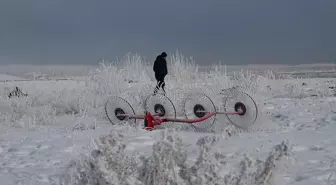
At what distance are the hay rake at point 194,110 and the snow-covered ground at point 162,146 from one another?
11.0 inches

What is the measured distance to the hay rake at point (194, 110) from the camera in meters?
10.0

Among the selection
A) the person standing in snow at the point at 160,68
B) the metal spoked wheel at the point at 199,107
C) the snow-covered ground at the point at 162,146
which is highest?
the person standing in snow at the point at 160,68

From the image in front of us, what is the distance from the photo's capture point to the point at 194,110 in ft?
36.4

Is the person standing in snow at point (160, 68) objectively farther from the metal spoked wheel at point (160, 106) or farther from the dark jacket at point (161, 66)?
the metal spoked wheel at point (160, 106)

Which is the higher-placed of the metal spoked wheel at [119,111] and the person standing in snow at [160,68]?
the person standing in snow at [160,68]

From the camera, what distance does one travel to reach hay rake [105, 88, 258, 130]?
32.9ft

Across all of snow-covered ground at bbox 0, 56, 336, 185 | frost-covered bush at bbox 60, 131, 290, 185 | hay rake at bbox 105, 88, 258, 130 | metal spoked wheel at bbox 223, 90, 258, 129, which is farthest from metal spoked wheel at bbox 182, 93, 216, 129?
frost-covered bush at bbox 60, 131, 290, 185

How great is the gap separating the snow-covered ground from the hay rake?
28 cm

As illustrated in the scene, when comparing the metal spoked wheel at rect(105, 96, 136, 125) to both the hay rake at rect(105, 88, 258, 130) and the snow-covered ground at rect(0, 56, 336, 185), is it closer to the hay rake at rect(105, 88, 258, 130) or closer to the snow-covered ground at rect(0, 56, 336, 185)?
the hay rake at rect(105, 88, 258, 130)

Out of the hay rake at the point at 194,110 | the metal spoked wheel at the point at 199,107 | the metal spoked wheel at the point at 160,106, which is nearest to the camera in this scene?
the hay rake at the point at 194,110

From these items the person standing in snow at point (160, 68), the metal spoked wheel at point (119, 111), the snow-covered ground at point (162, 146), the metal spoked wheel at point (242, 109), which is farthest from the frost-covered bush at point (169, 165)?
the person standing in snow at point (160, 68)

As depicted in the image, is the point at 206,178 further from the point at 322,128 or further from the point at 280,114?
the point at 280,114

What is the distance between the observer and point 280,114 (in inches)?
487

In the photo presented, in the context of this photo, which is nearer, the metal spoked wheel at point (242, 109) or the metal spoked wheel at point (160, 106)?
the metal spoked wheel at point (242, 109)
